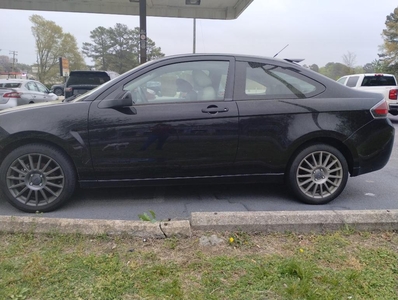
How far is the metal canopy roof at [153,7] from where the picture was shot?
40.0 feet

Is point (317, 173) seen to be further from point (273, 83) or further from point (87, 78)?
point (87, 78)

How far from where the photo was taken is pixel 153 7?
13.0 m

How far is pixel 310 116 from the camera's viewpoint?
3461 mm

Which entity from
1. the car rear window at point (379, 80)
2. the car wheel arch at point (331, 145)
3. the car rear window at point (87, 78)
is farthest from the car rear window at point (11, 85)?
the car rear window at point (379, 80)

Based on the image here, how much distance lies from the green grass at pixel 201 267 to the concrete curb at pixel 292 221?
77 millimetres

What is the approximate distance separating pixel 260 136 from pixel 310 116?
0.59 m

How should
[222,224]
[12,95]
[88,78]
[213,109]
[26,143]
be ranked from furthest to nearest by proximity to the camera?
[12,95], [88,78], [213,109], [26,143], [222,224]

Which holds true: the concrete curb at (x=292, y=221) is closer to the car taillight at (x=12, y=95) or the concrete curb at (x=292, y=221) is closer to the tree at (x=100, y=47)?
the car taillight at (x=12, y=95)

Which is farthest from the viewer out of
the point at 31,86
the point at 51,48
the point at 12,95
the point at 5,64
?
the point at 5,64

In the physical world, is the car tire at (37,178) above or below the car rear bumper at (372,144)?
below

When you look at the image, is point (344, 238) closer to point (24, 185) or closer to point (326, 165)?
point (326, 165)

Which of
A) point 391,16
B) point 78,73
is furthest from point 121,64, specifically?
point 78,73

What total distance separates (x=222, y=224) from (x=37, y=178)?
1.96 m

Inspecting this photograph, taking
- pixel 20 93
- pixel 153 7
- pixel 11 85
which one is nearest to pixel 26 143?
pixel 20 93
